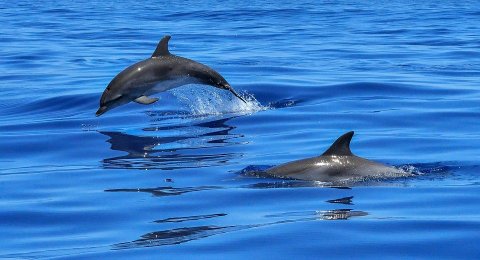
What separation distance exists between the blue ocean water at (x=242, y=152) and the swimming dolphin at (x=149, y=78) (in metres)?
0.47

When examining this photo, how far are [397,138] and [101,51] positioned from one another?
51.6 feet

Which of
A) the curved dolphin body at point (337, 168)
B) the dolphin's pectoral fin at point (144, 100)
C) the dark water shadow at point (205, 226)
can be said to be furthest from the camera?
the dolphin's pectoral fin at point (144, 100)

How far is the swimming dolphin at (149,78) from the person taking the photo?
14.6 m

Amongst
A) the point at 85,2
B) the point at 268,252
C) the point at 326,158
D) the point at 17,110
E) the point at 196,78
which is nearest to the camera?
the point at 268,252

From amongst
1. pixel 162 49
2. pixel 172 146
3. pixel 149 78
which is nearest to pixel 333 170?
pixel 172 146

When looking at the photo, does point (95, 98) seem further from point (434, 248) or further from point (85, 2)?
point (85, 2)

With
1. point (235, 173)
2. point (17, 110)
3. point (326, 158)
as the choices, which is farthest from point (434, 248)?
point (17, 110)

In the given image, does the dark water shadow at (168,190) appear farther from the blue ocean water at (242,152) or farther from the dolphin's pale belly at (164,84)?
the dolphin's pale belly at (164,84)

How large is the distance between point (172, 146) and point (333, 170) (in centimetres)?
314

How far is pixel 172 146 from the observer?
1334 cm

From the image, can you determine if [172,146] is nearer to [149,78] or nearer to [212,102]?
[149,78]

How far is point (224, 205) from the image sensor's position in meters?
9.70

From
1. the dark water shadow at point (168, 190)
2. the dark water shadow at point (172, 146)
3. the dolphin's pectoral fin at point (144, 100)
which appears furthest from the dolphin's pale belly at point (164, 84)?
the dark water shadow at point (168, 190)

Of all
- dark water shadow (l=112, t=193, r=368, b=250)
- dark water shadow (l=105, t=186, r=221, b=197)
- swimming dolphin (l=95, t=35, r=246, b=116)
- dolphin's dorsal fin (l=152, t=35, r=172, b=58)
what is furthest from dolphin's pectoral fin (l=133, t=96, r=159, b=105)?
dark water shadow (l=112, t=193, r=368, b=250)
